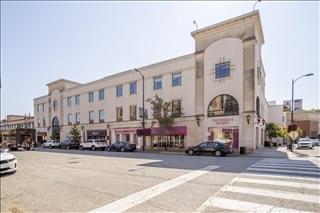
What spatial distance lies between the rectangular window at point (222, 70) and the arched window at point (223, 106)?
2313mm

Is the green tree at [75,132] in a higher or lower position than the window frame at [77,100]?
lower

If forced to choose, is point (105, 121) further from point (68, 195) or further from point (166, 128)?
point (68, 195)

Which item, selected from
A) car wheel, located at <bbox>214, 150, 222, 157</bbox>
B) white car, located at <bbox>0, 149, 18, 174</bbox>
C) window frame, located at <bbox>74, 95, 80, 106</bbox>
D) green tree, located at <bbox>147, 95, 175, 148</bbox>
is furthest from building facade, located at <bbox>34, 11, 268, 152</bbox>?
white car, located at <bbox>0, 149, 18, 174</bbox>

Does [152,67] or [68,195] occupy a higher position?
[152,67]

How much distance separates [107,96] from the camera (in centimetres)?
3881

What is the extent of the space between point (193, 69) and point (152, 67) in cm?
631

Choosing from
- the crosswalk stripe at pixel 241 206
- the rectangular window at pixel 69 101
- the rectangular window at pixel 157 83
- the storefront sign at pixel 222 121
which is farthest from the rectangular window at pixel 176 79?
the rectangular window at pixel 69 101

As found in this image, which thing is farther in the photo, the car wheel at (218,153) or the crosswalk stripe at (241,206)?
the car wheel at (218,153)

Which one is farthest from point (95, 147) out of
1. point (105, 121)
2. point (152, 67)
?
point (152, 67)

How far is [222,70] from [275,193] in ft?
68.5

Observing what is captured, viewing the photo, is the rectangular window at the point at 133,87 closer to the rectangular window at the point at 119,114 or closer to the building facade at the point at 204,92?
the building facade at the point at 204,92

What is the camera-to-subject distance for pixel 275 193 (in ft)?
22.5

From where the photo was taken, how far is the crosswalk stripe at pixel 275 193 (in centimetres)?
637

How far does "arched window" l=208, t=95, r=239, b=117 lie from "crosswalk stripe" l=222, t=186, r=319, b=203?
18.5 m
